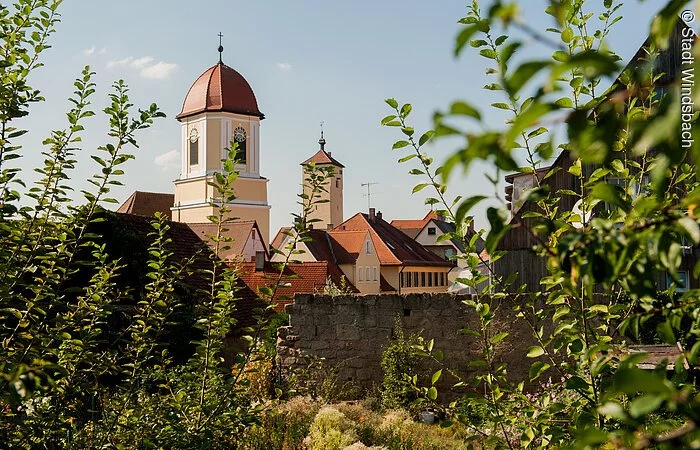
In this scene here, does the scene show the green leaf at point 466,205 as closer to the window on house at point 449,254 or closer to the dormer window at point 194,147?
the window on house at point 449,254

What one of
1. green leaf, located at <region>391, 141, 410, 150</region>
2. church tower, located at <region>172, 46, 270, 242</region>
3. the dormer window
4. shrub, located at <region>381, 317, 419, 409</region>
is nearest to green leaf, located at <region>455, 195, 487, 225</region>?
green leaf, located at <region>391, 141, 410, 150</region>

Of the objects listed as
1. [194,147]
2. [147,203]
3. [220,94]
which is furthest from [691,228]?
[194,147]

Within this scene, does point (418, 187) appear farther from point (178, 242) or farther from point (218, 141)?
point (218, 141)

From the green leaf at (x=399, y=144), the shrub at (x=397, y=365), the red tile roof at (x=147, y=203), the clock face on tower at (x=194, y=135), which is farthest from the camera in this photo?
the clock face on tower at (x=194, y=135)

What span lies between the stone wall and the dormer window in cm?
3879

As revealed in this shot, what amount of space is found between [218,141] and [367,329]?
3762 cm

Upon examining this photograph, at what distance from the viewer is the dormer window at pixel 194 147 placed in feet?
154

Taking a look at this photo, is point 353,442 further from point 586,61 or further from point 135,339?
point 586,61

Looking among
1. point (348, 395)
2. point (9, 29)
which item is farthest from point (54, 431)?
point (348, 395)

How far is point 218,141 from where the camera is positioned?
4578 cm

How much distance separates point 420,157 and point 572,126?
1784mm

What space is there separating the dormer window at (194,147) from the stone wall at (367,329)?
1527 inches

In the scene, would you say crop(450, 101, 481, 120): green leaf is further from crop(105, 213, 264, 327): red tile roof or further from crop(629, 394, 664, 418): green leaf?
crop(105, 213, 264, 327): red tile roof

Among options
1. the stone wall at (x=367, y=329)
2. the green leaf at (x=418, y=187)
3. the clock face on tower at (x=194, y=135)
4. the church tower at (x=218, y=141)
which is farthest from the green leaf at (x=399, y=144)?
the clock face on tower at (x=194, y=135)
